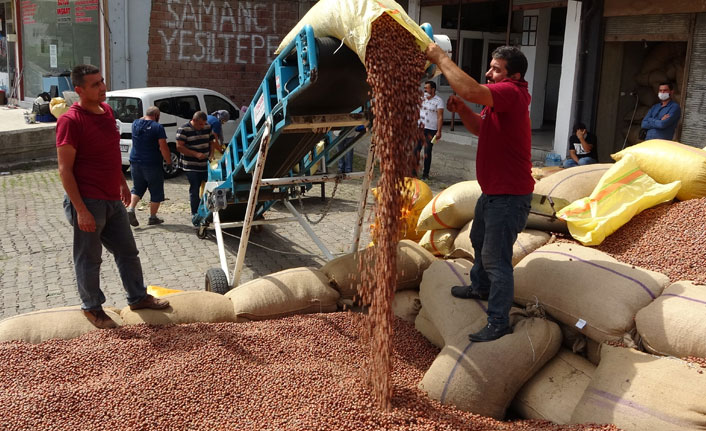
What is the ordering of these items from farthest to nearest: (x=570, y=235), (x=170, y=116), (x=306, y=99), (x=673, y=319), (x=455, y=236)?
(x=170, y=116)
(x=455, y=236)
(x=570, y=235)
(x=306, y=99)
(x=673, y=319)

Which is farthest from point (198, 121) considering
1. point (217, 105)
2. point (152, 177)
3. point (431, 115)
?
point (431, 115)

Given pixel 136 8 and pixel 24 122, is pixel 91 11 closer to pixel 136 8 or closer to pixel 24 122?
pixel 136 8

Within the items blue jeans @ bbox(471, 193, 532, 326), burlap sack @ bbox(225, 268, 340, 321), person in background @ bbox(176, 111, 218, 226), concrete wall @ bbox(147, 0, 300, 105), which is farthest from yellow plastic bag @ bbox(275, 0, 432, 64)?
concrete wall @ bbox(147, 0, 300, 105)

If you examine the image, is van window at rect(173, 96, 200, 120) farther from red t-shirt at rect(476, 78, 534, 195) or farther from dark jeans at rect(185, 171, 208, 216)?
red t-shirt at rect(476, 78, 534, 195)

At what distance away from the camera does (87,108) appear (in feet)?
14.6

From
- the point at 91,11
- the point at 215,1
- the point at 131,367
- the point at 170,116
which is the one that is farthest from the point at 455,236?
the point at 91,11

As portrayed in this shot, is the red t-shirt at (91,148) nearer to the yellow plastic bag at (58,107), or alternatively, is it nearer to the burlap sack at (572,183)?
the burlap sack at (572,183)

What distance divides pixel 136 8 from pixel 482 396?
15.7 meters

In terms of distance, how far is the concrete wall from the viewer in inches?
669

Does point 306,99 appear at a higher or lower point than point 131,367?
higher

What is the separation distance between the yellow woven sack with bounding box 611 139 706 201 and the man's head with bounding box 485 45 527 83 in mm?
2090

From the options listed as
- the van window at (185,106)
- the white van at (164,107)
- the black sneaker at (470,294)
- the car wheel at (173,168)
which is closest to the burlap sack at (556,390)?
the black sneaker at (470,294)

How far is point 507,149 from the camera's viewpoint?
389 centimetres

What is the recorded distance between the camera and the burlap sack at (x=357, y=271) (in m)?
5.00
